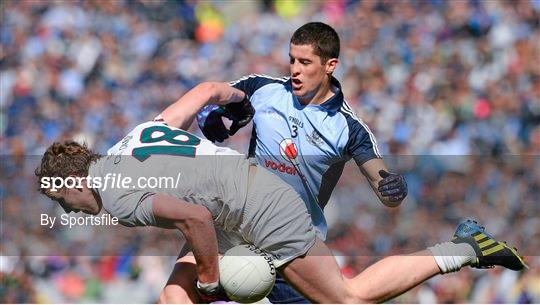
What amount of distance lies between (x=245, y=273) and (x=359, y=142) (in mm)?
1157

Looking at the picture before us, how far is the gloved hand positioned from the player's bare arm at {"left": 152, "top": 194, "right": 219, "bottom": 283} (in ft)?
3.61

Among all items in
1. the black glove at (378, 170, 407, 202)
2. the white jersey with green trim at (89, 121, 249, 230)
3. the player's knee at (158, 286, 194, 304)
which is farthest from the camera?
the black glove at (378, 170, 407, 202)

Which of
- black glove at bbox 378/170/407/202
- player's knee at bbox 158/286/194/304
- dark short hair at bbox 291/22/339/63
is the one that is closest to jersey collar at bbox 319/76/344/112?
dark short hair at bbox 291/22/339/63

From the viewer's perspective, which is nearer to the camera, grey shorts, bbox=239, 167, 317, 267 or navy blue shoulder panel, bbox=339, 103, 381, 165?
grey shorts, bbox=239, 167, 317, 267

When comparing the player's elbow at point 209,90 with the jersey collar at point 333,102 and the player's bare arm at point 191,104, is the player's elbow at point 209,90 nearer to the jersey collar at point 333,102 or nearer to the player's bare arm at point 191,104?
the player's bare arm at point 191,104

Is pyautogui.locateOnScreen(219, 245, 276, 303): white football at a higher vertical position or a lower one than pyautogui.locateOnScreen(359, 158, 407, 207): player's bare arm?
lower

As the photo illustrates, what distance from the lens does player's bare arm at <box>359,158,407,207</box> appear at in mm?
6777

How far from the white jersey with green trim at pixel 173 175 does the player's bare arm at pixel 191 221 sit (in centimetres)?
10

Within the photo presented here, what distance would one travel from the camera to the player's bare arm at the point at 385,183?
6.78 meters

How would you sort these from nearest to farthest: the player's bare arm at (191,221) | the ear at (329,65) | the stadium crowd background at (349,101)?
1. the player's bare arm at (191,221)
2. the ear at (329,65)
3. the stadium crowd background at (349,101)

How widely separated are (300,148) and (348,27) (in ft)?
20.7

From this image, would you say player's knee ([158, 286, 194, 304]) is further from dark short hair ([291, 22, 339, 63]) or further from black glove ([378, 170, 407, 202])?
dark short hair ([291, 22, 339, 63])

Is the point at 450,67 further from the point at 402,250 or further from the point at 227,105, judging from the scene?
the point at 227,105

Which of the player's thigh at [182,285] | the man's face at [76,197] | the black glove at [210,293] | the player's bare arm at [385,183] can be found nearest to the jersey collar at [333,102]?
the player's bare arm at [385,183]
